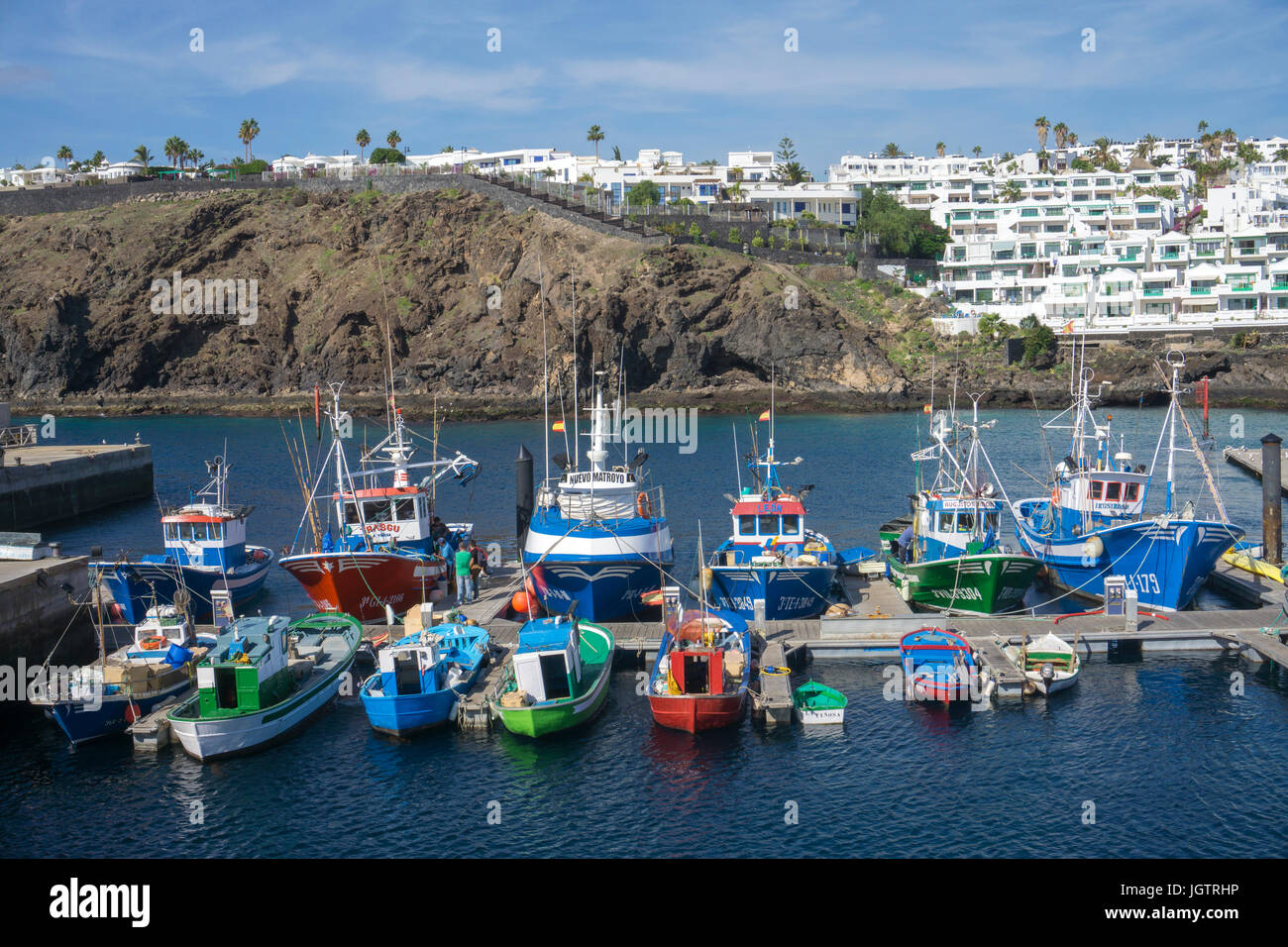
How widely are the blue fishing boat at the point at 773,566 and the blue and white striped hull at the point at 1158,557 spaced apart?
8593 mm

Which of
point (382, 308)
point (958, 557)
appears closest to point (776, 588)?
point (958, 557)

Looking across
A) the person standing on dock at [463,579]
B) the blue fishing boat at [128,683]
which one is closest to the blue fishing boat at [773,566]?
the person standing on dock at [463,579]

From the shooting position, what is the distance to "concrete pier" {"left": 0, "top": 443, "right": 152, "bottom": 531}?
192ft

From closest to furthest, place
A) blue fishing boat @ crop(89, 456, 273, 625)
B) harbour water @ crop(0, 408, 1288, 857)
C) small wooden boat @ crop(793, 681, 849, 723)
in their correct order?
1. harbour water @ crop(0, 408, 1288, 857)
2. small wooden boat @ crop(793, 681, 849, 723)
3. blue fishing boat @ crop(89, 456, 273, 625)

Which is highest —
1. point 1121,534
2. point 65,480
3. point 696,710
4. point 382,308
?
point 382,308

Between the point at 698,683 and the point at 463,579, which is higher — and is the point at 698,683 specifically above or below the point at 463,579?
below

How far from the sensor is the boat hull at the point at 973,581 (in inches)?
1400

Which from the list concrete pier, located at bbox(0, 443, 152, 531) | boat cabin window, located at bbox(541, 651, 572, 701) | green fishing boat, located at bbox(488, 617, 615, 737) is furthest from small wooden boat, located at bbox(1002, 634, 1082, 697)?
concrete pier, located at bbox(0, 443, 152, 531)

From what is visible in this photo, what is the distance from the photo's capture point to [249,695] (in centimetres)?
2702

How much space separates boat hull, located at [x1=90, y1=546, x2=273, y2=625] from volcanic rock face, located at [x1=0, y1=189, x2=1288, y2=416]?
60415 mm

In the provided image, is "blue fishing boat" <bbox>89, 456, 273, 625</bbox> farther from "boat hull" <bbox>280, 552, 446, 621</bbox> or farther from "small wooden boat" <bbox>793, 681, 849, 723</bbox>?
"small wooden boat" <bbox>793, 681, 849, 723</bbox>

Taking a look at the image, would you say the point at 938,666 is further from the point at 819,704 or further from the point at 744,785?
the point at 744,785

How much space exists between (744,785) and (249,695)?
11.6m

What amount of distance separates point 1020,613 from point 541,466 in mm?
42775
